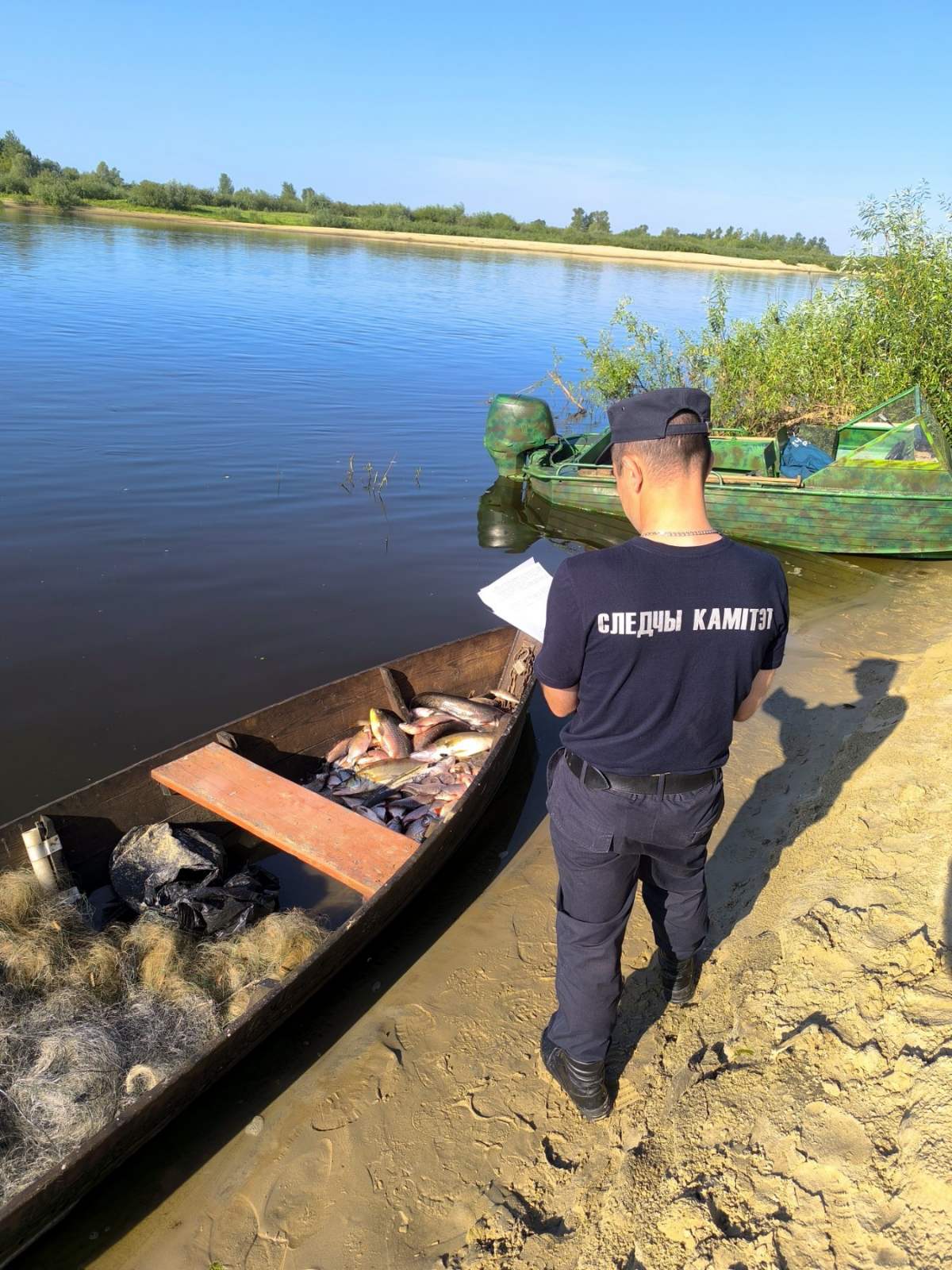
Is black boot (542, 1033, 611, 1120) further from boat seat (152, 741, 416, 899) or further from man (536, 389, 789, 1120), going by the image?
boat seat (152, 741, 416, 899)

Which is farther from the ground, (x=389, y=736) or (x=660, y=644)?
(x=660, y=644)

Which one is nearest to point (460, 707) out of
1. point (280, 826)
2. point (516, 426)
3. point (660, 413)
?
point (280, 826)

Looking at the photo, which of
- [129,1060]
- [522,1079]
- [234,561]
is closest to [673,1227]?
[522,1079]

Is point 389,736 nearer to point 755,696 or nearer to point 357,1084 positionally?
point 357,1084

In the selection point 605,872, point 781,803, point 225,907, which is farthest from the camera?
point 781,803

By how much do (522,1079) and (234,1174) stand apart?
141 cm

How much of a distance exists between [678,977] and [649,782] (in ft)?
5.45

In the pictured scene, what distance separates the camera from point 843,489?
11.5m

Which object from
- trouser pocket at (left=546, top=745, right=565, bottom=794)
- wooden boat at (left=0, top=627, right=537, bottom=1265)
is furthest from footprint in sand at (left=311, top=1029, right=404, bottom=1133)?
trouser pocket at (left=546, top=745, right=565, bottom=794)

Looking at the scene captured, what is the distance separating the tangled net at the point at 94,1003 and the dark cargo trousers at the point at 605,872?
1.80 meters

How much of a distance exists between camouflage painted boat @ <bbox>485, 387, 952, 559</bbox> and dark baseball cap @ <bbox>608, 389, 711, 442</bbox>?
28.1 ft

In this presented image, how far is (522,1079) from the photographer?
3947 millimetres

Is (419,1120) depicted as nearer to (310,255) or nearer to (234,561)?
(234,561)

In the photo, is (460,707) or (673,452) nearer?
(673,452)
